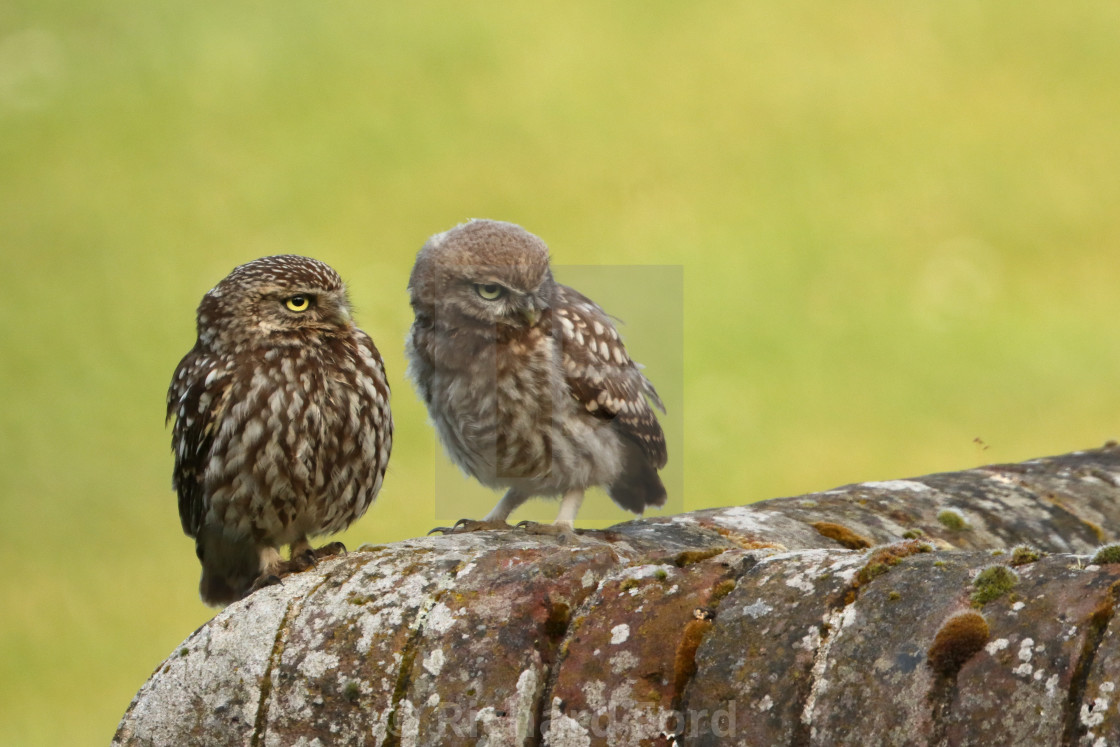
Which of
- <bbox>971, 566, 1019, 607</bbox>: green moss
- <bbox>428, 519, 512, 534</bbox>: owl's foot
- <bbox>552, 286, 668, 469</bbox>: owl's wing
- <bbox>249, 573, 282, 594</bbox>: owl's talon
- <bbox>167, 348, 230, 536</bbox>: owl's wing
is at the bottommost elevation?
<bbox>971, 566, 1019, 607</bbox>: green moss

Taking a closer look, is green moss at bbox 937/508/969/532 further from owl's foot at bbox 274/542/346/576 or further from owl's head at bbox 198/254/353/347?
owl's head at bbox 198/254/353/347

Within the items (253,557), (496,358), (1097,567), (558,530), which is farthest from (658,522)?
(1097,567)

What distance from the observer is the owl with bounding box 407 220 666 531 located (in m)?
4.91

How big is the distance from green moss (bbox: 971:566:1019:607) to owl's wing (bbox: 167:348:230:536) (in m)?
2.72

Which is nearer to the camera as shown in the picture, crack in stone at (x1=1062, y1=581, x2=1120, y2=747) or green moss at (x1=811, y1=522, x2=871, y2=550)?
crack in stone at (x1=1062, y1=581, x2=1120, y2=747)

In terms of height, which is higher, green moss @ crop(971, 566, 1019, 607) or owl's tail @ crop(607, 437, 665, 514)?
owl's tail @ crop(607, 437, 665, 514)

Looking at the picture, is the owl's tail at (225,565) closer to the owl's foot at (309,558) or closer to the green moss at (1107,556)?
the owl's foot at (309,558)

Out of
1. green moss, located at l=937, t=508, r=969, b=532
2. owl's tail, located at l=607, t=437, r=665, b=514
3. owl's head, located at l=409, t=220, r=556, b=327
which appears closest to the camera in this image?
owl's head, located at l=409, t=220, r=556, b=327

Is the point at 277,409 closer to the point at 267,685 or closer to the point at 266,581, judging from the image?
the point at 266,581

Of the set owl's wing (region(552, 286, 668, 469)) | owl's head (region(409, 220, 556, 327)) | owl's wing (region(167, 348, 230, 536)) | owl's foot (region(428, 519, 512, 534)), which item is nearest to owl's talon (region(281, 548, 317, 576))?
owl's wing (region(167, 348, 230, 536))

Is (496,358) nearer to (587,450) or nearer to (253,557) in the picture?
(587,450)

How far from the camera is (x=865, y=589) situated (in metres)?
2.73

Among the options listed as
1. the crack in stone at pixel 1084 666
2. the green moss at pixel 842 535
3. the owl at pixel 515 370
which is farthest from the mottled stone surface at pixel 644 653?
the owl at pixel 515 370

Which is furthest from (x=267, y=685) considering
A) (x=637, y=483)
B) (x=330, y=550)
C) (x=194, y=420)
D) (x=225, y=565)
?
(x=637, y=483)
